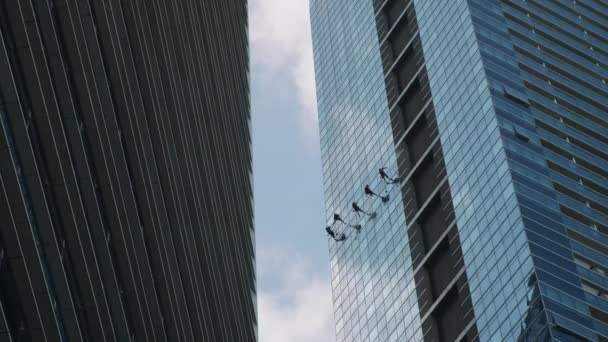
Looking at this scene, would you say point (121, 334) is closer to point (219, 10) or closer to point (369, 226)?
point (219, 10)

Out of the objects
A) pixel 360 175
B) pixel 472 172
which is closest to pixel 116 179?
pixel 472 172

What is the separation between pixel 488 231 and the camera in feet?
323

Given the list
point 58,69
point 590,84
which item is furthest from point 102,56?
point 590,84

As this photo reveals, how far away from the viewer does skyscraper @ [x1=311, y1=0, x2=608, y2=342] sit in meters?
92.8

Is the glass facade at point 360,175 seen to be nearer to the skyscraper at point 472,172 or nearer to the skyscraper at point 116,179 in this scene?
the skyscraper at point 472,172

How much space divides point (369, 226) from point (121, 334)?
83.3m

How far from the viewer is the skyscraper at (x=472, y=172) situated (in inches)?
3654

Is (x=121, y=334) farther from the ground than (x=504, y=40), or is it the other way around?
(x=504, y=40)

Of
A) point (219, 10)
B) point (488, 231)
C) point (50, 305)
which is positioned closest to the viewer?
point (50, 305)

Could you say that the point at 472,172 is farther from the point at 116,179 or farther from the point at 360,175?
the point at 116,179

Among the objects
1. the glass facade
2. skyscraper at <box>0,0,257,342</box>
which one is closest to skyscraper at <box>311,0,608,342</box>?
the glass facade

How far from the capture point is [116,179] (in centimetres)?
4938

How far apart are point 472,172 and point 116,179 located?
60238 mm

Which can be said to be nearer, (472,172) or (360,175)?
(472,172)
